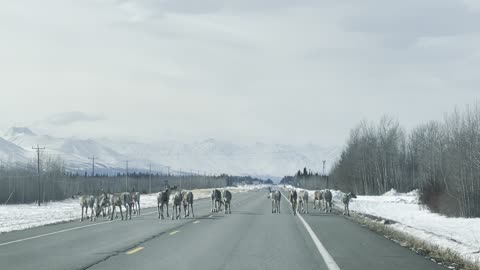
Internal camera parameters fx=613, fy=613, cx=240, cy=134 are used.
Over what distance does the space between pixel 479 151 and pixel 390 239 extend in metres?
26.8

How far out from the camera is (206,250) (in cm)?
1619

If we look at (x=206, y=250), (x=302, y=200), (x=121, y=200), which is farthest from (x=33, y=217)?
(x=206, y=250)

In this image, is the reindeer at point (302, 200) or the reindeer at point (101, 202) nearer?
the reindeer at point (101, 202)


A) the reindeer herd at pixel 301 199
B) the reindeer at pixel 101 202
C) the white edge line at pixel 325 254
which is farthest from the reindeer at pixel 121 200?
the white edge line at pixel 325 254

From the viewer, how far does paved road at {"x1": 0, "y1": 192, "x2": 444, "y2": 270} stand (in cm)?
1320

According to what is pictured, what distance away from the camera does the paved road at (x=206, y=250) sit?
1320 centimetres

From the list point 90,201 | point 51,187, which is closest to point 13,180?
point 51,187

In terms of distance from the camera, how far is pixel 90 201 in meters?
35.4

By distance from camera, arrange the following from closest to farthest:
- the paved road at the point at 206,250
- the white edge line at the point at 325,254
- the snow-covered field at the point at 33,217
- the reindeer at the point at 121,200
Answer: the white edge line at the point at 325,254, the paved road at the point at 206,250, the snow-covered field at the point at 33,217, the reindeer at the point at 121,200

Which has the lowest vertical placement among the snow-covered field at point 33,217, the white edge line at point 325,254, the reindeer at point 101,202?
the white edge line at point 325,254

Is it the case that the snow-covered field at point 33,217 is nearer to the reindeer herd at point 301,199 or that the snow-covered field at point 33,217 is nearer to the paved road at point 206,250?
the paved road at point 206,250

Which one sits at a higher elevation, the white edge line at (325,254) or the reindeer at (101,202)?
the reindeer at (101,202)

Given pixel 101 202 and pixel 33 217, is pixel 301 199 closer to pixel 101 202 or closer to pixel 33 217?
pixel 101 202

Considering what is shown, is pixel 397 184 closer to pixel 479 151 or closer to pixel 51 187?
pixel 51 187
